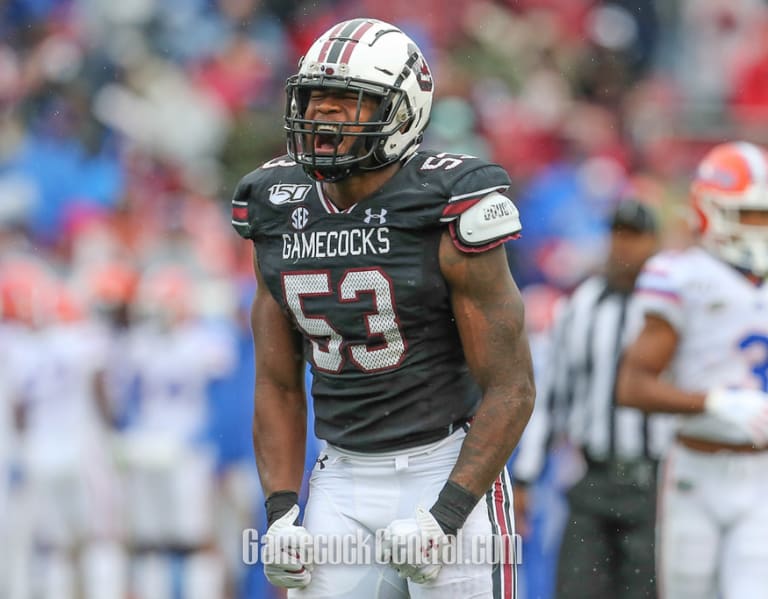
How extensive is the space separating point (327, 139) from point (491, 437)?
867mm

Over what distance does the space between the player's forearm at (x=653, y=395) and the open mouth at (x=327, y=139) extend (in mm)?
2311

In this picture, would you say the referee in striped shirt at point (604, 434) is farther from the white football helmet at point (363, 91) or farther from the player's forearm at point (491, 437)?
the white football helmet at point (363, 91)

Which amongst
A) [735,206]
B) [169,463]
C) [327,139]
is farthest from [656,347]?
[169,463]

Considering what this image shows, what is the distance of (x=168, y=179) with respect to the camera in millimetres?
11875

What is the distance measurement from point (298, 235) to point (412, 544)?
88 cm

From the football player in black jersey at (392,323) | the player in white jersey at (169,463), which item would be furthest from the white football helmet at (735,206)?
the player in white jersey at (169,463)

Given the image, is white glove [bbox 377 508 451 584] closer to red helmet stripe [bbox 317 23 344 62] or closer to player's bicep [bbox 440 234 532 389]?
player's bicep [bbox 440 234 532 389]

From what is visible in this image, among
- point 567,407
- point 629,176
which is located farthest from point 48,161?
point 567,407

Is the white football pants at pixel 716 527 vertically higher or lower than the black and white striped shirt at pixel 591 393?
lower

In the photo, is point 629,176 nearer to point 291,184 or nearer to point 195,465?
point 195,465

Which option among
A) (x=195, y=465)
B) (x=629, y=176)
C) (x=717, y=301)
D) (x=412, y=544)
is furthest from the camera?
(x=629, y=176)

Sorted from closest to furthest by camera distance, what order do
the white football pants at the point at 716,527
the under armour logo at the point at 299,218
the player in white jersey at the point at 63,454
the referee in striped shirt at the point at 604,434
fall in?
1. the under armour logo at the point at 299,218
2. the white football pants at the point at 716,527
3. the referee in striped shirt at the point at 604,434
4. the player in white jersey at the point at 63,454

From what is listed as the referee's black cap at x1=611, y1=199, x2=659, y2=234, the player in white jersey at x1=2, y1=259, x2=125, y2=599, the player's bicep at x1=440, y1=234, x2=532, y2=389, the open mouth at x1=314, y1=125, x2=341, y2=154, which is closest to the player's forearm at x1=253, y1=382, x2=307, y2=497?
the player's bicep at x1=440, y1=234, x2=532, y2=389

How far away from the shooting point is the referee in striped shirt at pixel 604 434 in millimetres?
6863
